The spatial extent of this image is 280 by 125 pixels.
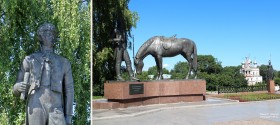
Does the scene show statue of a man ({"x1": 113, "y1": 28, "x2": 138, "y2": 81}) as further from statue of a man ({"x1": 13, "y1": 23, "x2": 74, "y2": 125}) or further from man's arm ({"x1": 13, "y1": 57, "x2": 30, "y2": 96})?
man's arm ({"x1": 13, "y1": 57, "x2": 30, "y2": 96})

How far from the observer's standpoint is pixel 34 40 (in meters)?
5.64

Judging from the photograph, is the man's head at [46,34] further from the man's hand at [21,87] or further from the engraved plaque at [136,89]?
the engraved plaque at [136,89]

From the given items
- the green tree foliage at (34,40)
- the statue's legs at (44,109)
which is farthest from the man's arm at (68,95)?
the green tree foliage at (34,40)

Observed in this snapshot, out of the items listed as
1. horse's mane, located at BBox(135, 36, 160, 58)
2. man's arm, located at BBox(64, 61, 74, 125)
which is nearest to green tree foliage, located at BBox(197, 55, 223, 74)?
horse's mane, located at BBox(135, 36, 160, 58)

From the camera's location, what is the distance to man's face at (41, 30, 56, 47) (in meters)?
4.46

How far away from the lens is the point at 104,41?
19578 mm

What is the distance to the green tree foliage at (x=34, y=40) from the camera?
550 centimetres

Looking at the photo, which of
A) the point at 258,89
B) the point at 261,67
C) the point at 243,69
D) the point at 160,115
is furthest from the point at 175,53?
the point at 261,67

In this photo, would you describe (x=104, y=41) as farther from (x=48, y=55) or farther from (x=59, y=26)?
(x=48, y=55)

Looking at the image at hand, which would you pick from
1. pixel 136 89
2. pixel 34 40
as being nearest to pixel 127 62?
pixel 136 89

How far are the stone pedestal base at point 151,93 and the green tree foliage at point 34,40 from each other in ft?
18.2

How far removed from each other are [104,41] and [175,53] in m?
6.03

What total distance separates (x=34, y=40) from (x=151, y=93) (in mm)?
→ 8134

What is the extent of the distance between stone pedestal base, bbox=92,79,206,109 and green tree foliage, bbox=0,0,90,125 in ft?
18.2
